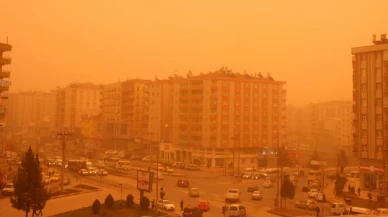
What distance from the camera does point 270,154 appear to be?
146 feet

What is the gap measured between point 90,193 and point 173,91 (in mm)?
24375

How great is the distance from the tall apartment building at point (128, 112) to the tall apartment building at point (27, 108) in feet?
130

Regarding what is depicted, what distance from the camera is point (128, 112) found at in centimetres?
5775

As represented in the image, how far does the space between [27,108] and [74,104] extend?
3065 centimetres

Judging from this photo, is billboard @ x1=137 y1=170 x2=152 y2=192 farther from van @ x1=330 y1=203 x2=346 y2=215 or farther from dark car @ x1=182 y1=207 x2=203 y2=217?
van @ x1=330 y1=203 x2=346 y2=215

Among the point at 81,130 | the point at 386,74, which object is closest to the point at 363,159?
the point at 386,74

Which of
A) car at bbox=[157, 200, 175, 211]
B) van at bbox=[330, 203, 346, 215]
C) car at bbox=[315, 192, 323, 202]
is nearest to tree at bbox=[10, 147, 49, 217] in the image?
A: car at bbox=[157, 200, 175, 211]

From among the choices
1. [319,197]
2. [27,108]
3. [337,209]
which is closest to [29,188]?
[337,209]

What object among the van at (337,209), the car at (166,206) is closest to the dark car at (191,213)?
the car at (166,206)

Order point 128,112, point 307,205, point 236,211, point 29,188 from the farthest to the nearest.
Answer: point 128,112, point 307,205, point 236,211, point 29,188

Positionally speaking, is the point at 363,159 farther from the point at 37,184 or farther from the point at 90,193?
the point at 37,184

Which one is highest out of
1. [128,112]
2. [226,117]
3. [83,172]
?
[128,112]

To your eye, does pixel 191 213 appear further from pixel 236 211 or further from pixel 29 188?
pixel 29 188

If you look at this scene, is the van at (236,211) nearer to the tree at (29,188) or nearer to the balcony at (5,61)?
the tree at (29,188)
